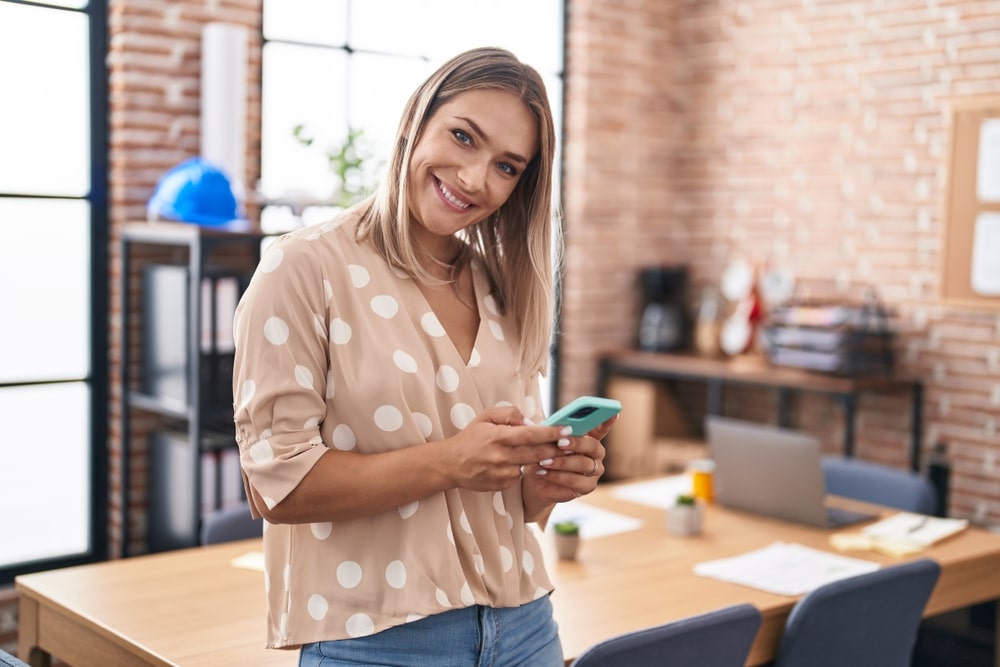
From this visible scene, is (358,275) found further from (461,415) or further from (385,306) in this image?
(461,415)

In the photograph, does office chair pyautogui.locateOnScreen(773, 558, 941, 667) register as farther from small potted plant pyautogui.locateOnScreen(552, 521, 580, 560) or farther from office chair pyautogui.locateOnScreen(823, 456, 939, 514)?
office chair pyautogui.locateOnScreen(823, 456, 939, 514)

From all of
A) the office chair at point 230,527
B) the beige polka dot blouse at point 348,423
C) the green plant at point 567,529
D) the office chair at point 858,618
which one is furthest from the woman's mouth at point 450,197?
the office chair at point 230,527

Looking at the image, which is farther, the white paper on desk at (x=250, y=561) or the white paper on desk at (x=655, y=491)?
the white paper on desk at (x=655, y=491)

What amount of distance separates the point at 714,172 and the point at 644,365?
1.08m

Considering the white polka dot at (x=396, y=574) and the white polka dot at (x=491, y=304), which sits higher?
the white polka dot at (x=491, y=304)

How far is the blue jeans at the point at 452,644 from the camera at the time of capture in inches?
57.6

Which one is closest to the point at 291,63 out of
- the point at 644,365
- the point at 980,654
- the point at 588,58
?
the point at 588,58

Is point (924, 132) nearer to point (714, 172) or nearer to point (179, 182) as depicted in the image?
point (714, 172)

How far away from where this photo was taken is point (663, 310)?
5.27m

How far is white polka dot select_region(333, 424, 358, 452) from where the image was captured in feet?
4.85

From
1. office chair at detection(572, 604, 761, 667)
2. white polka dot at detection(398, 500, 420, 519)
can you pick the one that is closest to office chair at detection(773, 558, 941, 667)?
office chair at detection(572, 604, 761, 667)

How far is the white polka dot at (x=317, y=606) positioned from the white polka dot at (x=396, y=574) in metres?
0.09

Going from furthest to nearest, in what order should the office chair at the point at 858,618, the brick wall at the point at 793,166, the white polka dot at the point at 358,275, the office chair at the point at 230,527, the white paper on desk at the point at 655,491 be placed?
the brick wall at the point at 793,166
the white paper on desk at the point at 655,491
the office chair at the point at 230,527
the office chair at the point at 858,618
the white polka dot at the point at 358,275

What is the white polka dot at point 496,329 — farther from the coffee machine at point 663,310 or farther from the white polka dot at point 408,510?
the coffee machine at point 663,310
